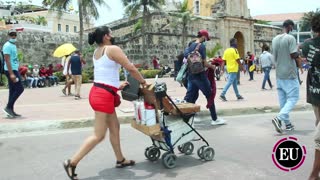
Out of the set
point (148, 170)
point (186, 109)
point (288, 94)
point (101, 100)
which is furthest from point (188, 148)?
point (288, 94)

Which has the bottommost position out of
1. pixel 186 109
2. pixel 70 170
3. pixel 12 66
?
pixel 70 170

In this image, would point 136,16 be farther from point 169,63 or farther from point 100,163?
point 100,163

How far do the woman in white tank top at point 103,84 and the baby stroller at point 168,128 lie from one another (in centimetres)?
26

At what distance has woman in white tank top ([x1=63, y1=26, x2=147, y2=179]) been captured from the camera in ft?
16.6

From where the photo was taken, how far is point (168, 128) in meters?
5.43

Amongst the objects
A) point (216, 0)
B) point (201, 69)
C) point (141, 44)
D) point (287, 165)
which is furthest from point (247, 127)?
point (216, 0)

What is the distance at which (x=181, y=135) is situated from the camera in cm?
557

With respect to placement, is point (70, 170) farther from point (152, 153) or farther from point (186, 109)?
point (186, 109)

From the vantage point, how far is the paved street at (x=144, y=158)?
203 inches

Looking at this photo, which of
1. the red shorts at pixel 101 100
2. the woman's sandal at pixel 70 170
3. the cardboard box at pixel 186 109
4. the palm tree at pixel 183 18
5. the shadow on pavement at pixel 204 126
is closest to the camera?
the woman's sandal at pixel 70 170

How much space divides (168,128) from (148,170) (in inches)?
21.9

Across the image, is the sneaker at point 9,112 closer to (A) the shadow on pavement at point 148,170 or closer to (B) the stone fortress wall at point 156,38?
(A) the shadow on pavement at point 148,170

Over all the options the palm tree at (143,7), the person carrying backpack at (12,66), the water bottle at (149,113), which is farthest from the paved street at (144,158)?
the palm tree at (143,7)

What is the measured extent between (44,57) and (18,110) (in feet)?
50.0
